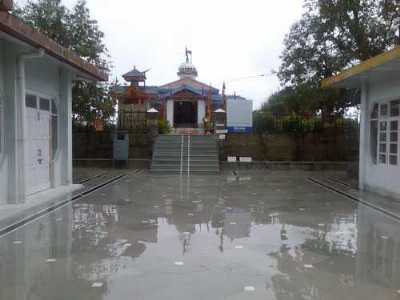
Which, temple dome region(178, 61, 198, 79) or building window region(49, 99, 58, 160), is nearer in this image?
building window region(49, 99, 58, 160)

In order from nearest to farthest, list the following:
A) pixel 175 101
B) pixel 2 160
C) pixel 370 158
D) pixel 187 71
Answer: pixel 2 160, pixel 370 158, pixel 175 101, pixel 187 71

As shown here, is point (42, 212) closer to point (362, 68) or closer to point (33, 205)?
point (33, 205)

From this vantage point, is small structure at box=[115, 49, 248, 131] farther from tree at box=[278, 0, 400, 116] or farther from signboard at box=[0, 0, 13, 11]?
signboard at box=[0, 0, 13, 11]

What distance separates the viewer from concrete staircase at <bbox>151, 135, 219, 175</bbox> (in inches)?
691

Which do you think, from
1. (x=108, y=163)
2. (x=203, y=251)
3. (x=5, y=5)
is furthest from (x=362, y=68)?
(x=108, y=163)

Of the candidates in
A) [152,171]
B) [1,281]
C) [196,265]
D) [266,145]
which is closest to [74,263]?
[1,281]

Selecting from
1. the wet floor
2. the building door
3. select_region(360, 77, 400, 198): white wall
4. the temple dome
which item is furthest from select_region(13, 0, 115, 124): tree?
the temple dome

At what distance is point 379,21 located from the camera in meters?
15.4

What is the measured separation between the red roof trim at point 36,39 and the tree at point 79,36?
16.2 ft

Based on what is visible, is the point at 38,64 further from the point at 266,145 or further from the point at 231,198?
the point at 266,145

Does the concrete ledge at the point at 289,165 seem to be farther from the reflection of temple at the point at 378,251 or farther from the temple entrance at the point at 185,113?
the temple entrance at the point at 185,113

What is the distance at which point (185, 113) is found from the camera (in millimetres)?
29750

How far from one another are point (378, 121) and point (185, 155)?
8.84 meters

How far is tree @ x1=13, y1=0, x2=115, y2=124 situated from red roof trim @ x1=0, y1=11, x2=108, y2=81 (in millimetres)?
4948
